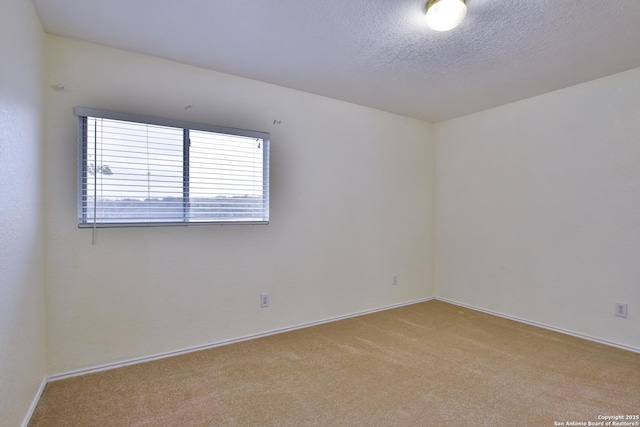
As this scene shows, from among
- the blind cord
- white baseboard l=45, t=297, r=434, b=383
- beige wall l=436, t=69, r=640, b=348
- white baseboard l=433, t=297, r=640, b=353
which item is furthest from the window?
white baseboard l=433, t=297, r=640, b=353

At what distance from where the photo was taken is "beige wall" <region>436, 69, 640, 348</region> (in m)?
2.86

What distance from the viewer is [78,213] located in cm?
237

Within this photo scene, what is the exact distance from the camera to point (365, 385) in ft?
7.33

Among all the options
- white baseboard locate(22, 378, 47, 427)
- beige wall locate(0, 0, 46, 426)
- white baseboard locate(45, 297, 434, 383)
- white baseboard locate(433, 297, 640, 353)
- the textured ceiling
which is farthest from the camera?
white baseboard locate(433, 297, 640, 353)

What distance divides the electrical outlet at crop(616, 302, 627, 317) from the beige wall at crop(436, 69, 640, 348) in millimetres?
41

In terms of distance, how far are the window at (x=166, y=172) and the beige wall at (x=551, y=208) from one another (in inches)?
99.0

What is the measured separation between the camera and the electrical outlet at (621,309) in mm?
2842

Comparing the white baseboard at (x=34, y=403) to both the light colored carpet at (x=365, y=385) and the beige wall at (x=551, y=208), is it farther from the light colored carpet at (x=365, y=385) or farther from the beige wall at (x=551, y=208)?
the beige wall at (x=551, y=208)

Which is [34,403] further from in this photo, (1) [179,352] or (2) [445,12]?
(2) [445,12]

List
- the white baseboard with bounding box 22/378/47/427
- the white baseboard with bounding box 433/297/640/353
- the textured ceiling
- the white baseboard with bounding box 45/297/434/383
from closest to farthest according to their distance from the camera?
the white baseboard with bounding box 22/378/47/427
the textured ceiling
the white baseboard with bounding box 45/297/434/383
the white baseboard with bounding box 433/297/640/353

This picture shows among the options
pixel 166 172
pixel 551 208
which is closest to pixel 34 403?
pixel 166 172

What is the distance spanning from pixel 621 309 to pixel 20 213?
4371mm

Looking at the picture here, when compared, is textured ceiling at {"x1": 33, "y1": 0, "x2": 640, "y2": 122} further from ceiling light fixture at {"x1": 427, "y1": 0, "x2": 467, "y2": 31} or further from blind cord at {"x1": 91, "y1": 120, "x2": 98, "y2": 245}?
blind cord at {"x1": 91, "y1": 120, "x2": 98, "y2": 245}

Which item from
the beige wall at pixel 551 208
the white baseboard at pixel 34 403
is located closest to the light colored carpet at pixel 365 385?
the white baseboard at pixel 34 403
